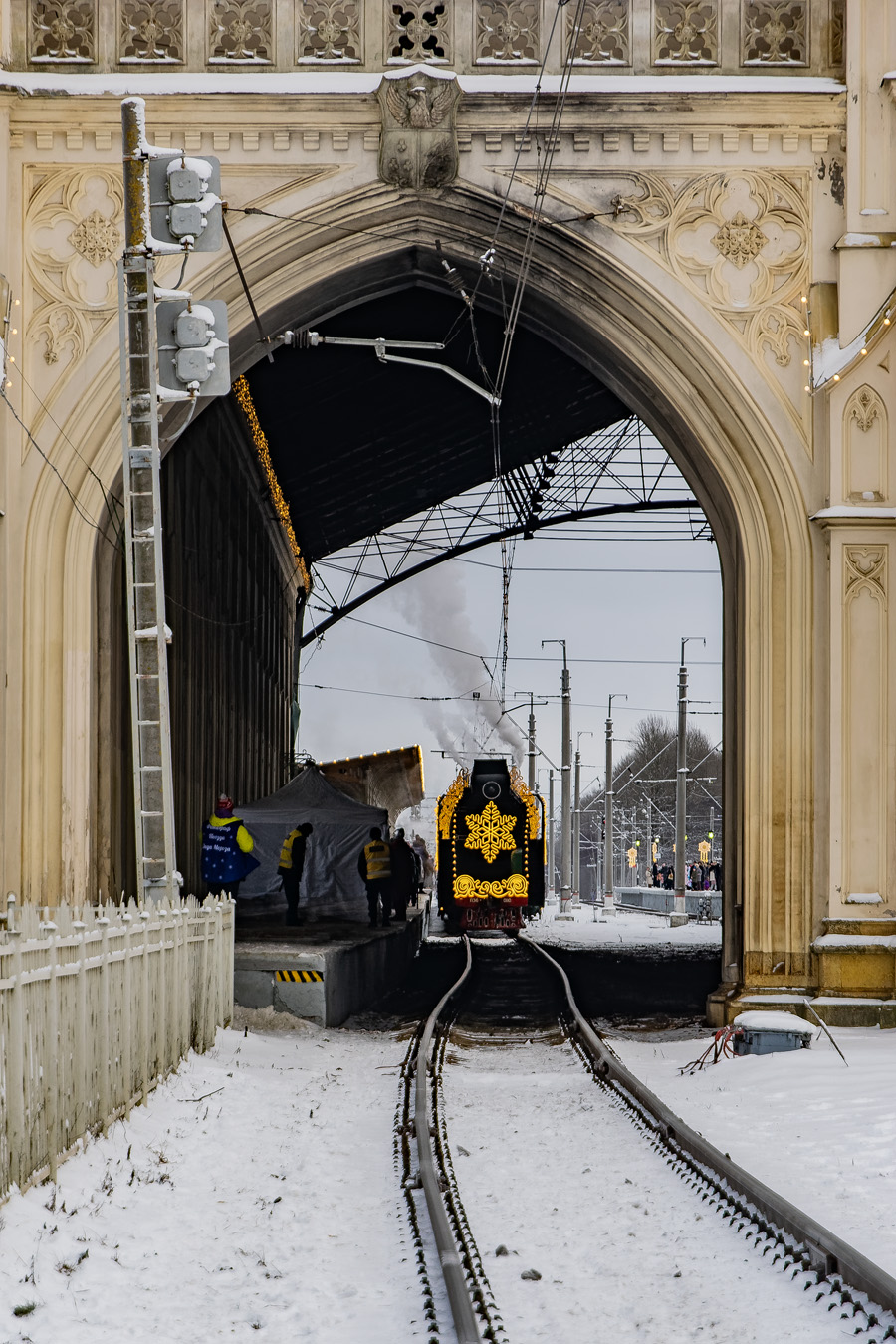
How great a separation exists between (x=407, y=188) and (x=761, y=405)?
3921 millimetres

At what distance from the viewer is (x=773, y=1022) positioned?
38.7 feet

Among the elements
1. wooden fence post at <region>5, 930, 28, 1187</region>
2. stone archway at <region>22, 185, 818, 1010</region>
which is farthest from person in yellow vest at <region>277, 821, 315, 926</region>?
wooden fence post at <region>5, 930, 28, 1187</region>

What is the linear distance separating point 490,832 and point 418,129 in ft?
46.0

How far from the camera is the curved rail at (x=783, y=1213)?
491 cm

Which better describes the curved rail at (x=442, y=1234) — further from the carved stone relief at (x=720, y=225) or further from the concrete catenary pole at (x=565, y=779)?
the concrete catenary pole at (x=565, y=779)

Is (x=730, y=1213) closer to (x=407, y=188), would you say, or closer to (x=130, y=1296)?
(x=130, y=1296)

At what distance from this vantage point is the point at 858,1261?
5047 mm

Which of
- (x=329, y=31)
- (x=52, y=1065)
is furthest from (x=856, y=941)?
(x=329, y=31)

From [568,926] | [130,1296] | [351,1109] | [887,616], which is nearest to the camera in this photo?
[130,1296]

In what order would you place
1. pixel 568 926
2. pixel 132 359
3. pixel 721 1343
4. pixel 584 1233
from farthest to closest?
pixel 568 926, pixel 132 359, pixel 584 1233, pixel 721 1343

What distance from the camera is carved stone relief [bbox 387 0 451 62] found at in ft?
48.2

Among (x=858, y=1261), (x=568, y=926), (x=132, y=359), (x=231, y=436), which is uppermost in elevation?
(x=231, y=436)

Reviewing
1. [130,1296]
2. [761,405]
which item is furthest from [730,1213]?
[761,405]

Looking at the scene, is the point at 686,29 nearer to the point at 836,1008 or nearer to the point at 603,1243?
the point at 836,1008
